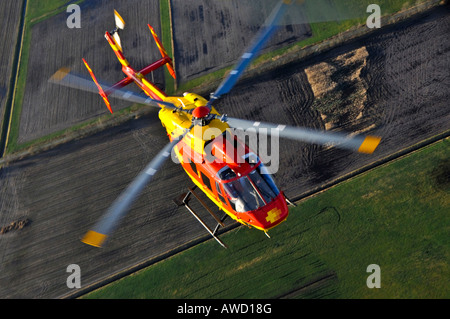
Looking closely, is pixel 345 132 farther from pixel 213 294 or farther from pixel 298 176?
pixel 213 294

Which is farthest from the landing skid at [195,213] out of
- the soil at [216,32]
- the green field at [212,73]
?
the soil at [216,32]

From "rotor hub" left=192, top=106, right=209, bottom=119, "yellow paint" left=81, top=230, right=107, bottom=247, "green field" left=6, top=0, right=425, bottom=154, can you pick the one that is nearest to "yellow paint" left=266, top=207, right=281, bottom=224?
"rotor hub" left=192, top=106, right=209, bottom=119

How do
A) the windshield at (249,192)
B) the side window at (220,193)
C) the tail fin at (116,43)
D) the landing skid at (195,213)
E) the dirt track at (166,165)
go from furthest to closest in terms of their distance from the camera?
the tail fin at (116,43), the dirt track at (166,165), the landing skid at (195,213), the side window at (220,193), the windshield at (249,192)

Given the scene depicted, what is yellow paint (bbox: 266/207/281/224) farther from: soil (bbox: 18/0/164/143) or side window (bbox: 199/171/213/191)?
soil (bbox: 18/0/164/143)

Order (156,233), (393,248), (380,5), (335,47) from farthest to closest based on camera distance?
(380,5)
(335,47)
(156,233)
(393,248)

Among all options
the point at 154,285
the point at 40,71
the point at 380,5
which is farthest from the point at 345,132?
the point at 40,71

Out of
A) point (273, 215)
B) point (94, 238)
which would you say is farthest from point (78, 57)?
point (273, 215)

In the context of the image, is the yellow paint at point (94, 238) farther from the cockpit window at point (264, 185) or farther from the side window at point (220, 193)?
the cockpit window at point (264, 185)
